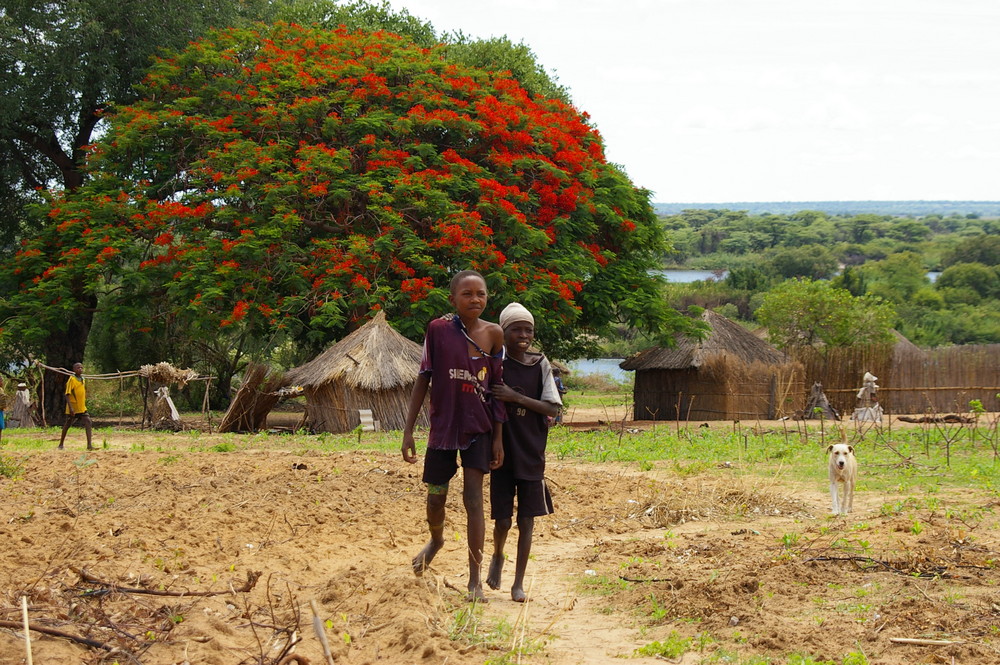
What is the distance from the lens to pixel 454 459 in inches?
215

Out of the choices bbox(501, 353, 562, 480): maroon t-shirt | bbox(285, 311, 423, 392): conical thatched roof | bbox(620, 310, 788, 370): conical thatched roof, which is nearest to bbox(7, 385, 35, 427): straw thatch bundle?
bbox(285, 311, 423, 392): conical thatched roof

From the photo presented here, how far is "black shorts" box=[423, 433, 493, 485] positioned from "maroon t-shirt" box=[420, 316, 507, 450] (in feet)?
0.16

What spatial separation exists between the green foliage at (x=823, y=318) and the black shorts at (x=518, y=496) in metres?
29.0

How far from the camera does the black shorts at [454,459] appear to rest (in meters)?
5.34

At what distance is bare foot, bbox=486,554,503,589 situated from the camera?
5.65 meters

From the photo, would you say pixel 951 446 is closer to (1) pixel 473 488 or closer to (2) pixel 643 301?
(2) pixel 643 301

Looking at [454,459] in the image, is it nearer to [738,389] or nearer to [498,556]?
[498,556]

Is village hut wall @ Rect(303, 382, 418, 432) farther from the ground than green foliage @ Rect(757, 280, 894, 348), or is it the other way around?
green foliage @ Rect(757, 280, 894, 348)

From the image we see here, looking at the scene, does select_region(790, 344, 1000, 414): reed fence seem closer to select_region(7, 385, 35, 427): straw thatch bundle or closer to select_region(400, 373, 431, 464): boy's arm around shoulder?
select_region(7, 385, 35, 427): straw thatch bundle

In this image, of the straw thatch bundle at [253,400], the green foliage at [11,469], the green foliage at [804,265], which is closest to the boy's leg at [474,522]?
the green foliage at [11,469]

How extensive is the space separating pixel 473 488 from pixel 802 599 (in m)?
1.82

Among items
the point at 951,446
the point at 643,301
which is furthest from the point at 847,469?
the point at 643,301

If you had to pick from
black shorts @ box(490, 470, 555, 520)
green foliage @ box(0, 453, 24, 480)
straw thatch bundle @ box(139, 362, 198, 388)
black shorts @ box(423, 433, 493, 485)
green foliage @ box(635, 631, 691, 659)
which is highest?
black shorts @ box(423, 433, 493, 485)

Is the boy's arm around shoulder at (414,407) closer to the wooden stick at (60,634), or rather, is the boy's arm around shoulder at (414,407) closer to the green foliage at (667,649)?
the green foliage at (667,649)
